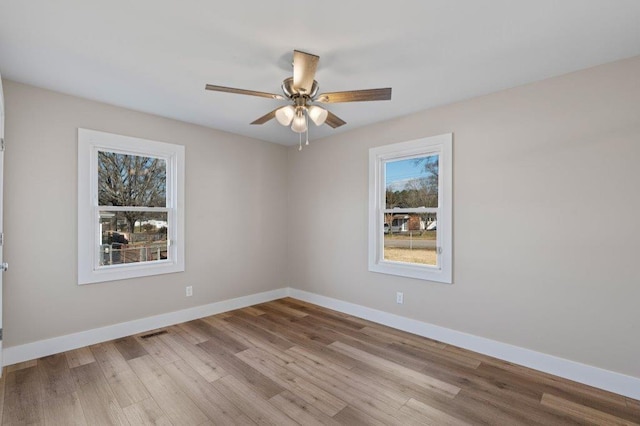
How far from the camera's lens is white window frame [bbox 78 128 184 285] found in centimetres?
308

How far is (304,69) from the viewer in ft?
6.81

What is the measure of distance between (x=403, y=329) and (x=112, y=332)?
3195mm

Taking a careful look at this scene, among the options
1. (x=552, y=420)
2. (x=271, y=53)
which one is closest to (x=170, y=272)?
(x=271, y=53)

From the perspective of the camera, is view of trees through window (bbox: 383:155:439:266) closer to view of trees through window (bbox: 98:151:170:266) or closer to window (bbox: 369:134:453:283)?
window (bbox: 369:134:453:283)

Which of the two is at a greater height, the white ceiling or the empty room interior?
the white ceiling

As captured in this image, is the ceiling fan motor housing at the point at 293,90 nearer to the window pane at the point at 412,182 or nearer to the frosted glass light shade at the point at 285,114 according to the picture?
the frosted glass light shade at the point at 285,114

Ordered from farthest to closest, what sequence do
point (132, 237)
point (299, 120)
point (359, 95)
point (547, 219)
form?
point (132, 237) < point (547, 219) < point (299, 120) < point (359, 95)

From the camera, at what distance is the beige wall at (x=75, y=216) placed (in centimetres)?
275

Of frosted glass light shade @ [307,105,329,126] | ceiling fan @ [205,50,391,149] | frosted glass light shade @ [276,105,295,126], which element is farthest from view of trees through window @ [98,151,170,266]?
frosted glass light shade @ [307,105,329,126]

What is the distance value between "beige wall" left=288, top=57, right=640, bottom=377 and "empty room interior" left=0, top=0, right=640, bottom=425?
0.02m

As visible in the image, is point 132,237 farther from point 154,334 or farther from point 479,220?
point 479,220

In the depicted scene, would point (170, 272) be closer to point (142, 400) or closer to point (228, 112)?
point (142, 400)

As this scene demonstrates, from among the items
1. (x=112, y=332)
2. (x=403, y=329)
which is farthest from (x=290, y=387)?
(x=112, y=332)

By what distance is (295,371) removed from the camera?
103 inches
